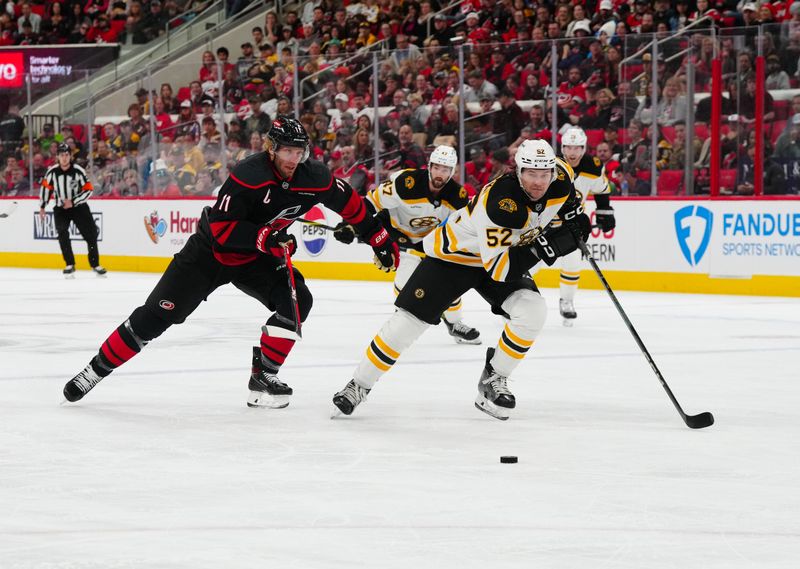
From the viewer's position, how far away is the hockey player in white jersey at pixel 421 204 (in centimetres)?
786

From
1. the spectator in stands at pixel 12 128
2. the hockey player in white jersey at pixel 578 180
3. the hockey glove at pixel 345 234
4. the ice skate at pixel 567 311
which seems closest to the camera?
the hockey glove at pixel 345 234

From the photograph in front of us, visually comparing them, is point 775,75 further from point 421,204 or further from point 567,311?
point 421,204

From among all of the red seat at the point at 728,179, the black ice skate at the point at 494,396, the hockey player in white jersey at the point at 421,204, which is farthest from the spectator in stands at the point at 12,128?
the black ice skate at the point at 494,396

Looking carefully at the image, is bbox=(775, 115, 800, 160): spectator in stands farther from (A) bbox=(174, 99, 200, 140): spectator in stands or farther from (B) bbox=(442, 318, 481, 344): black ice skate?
(A) bbox=(174, 99, 200, 140): spectator in stands

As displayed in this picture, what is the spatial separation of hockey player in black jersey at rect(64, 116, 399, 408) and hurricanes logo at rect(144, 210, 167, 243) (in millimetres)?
9179

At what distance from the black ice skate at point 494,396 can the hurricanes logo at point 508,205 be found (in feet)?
2.39

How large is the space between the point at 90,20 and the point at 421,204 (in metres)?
14.4

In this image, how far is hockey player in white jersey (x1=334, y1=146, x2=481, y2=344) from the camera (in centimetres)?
786

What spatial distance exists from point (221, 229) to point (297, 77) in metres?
8.57

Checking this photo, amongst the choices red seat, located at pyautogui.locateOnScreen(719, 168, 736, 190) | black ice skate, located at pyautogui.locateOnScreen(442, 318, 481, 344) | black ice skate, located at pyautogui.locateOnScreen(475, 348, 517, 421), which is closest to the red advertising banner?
red seat, located at pyautogui.locateOnScreen(719, 168, 736, 190)

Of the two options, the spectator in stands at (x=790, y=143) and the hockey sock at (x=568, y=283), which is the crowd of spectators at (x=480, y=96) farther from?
the hockey sock at (x=568, y=283)

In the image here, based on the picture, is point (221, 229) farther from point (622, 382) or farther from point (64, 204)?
point (64, 204)

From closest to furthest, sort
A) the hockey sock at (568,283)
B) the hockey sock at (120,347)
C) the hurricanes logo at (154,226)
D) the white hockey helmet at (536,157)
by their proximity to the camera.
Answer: the white hockey helmet at (536,157)
the hockey sock at (120,347)
the hockey sock at (568,283)
the hurricanes logo at (154,226)

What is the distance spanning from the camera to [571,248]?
5.20m
